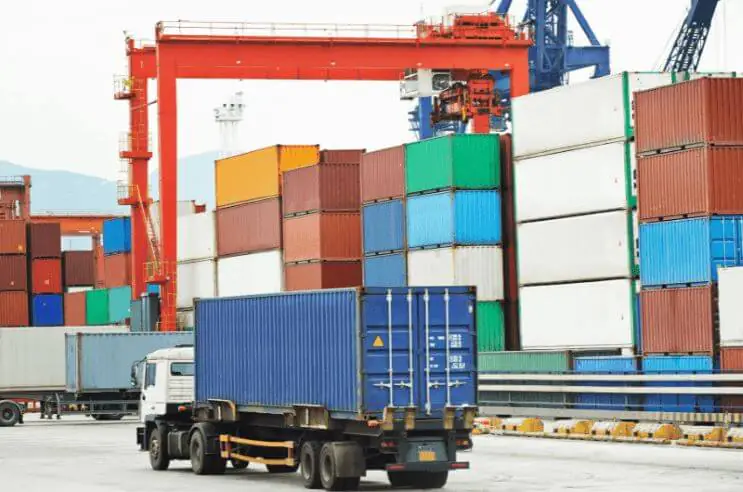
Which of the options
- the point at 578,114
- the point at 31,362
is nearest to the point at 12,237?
the point at 31,362

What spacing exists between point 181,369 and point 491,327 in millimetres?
18805

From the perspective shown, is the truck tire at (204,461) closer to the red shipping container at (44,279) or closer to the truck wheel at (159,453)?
the truck wheel at (159,453)

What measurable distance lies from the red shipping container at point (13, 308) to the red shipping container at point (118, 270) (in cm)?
579

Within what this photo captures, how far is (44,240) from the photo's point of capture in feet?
266

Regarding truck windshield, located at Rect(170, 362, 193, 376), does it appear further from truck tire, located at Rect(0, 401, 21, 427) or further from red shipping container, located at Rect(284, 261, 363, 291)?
red shipping container, located at Rect(284, 261, 363, 291)

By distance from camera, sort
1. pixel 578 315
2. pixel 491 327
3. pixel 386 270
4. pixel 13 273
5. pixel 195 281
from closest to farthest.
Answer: pixel 578 315, pixel 491 327, pixel 386 270, pixel 195 281, pixel 13 273

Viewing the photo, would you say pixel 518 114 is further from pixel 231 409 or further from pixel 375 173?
pixel 231 409

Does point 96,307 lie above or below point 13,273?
below

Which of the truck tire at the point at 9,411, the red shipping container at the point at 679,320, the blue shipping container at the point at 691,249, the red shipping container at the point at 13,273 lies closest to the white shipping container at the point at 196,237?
the red shipping container at the point at 13,273

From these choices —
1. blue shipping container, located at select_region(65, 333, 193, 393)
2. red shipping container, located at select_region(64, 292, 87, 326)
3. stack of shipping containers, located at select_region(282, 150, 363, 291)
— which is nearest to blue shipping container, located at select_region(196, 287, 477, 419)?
blue shipping container, located at select_region(65, 333, 193, 393)

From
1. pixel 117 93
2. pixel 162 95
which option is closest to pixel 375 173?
pixel 162 95

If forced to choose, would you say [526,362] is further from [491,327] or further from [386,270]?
[386,270]

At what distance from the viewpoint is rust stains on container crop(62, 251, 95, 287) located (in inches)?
3669

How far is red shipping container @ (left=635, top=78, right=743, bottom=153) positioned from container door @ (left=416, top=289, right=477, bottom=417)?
47.2 feet
